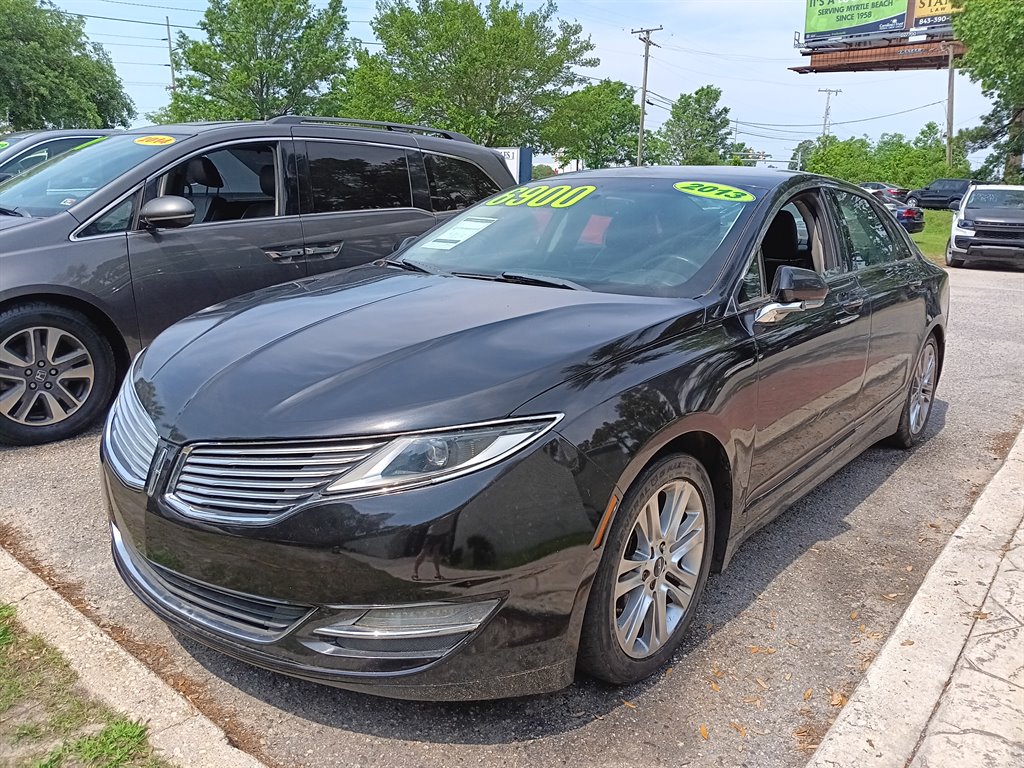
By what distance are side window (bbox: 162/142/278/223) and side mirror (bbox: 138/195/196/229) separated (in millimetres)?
276

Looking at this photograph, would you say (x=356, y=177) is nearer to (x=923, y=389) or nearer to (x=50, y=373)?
(x=50, y=373)

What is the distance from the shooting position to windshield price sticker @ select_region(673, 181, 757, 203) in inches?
135

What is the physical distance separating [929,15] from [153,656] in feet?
214

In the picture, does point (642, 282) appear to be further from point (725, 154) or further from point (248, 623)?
point (725, 154)

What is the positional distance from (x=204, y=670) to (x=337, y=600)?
797 millimetres

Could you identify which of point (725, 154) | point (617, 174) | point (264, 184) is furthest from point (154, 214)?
point (725, 154)

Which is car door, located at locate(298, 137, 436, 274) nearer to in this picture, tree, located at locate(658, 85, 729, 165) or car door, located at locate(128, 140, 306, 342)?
car door, located at locate(128, 140, 306, 342)

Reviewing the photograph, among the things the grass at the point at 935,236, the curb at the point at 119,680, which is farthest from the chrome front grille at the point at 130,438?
the grass at the point at 935,236

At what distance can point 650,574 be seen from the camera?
250 cm

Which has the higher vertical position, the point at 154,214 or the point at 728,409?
the point at 154,214

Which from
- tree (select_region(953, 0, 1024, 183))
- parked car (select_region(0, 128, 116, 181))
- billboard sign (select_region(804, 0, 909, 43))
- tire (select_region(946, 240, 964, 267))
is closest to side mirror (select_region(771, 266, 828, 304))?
parked car (select_region(0, 128, 116, 181))

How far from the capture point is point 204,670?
2531 mm

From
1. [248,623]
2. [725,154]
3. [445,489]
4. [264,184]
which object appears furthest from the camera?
[725,154]

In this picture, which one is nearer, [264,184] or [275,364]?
[275,364]
